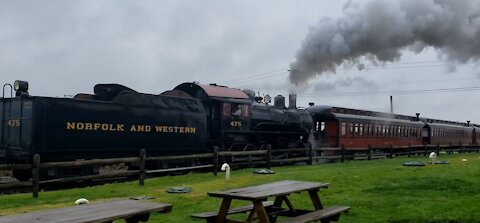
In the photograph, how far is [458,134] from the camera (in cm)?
4619

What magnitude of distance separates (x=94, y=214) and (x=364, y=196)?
21.4ft

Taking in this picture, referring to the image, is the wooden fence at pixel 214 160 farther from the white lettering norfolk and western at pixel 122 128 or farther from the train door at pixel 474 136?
the train door at pixel 474 136

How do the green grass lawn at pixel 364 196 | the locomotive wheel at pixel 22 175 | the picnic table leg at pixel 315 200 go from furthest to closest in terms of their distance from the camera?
1. the locomotive wheel at pixel 22 175
2. the green grass lawn at pixel 364 196
3. the picnic table leg at pixel 315 200

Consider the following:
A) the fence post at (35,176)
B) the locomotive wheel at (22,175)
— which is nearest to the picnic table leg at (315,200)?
the fence post at (35,176)

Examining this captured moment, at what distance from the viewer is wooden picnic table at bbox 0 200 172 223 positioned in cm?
473

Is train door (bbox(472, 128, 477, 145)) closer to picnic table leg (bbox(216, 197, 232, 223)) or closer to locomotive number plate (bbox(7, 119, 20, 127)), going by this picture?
locomotive number plate (bbox(7, 119, 20, 127))

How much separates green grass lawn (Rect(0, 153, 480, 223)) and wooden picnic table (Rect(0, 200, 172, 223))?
2414mm

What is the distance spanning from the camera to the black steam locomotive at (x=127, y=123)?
46.0ft

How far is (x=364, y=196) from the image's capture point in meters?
10.3

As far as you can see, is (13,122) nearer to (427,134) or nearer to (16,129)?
(16,129)

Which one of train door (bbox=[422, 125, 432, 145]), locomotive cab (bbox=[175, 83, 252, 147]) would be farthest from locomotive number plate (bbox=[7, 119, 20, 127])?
train door (bbox=[422, 125, 432, 145])

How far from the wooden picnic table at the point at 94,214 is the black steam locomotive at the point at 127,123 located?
890 centimetres

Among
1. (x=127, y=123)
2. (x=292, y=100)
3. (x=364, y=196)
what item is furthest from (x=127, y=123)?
(x=292, y=100)

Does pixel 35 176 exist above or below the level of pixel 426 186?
above
